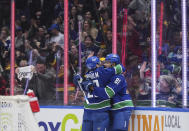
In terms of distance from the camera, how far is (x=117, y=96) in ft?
23.4

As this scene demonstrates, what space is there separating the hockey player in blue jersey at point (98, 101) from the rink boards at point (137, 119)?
48 cm

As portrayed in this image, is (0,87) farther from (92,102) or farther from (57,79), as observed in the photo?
(92,102)

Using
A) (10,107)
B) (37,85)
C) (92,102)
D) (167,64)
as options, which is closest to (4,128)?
(10,107)

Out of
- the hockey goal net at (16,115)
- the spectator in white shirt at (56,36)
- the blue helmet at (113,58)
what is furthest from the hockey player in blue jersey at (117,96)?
the spectator in white shirt at (56,36)

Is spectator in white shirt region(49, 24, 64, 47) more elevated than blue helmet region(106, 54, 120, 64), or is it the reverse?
spectator in white shirt region(49, 24, 64, 47)

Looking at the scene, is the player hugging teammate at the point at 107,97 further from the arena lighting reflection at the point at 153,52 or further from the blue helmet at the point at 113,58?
the arena lighting reflection at the point at 153,52

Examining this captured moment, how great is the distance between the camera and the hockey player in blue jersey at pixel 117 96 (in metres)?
6.95

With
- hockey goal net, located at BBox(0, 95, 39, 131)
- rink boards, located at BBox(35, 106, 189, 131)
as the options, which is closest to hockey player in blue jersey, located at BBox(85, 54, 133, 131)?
rink boards, located at BBox(35, 106, 189, 131)

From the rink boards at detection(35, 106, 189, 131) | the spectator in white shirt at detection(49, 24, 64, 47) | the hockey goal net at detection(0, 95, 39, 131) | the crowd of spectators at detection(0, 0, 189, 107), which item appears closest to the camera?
the rink boards at detection(35, 106, 189, 131)

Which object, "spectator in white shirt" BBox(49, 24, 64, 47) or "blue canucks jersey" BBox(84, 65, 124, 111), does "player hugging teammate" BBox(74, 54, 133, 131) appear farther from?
"spectator in white shirt" BBox(49, 24, 64, 47)

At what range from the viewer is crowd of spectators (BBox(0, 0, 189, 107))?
272 inches

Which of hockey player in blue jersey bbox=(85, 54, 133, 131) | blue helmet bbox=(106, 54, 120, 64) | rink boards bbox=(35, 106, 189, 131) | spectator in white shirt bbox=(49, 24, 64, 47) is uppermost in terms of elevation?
spectator in white shirt bbox=(49, 24, 64, 47)

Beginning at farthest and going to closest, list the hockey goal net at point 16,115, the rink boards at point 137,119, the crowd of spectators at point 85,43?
1. the crowd of spectators at point 85,43
2. the hockey goal net at point 16,115
3. the rink boards at point 137,119

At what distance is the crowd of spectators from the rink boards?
0.44ft
